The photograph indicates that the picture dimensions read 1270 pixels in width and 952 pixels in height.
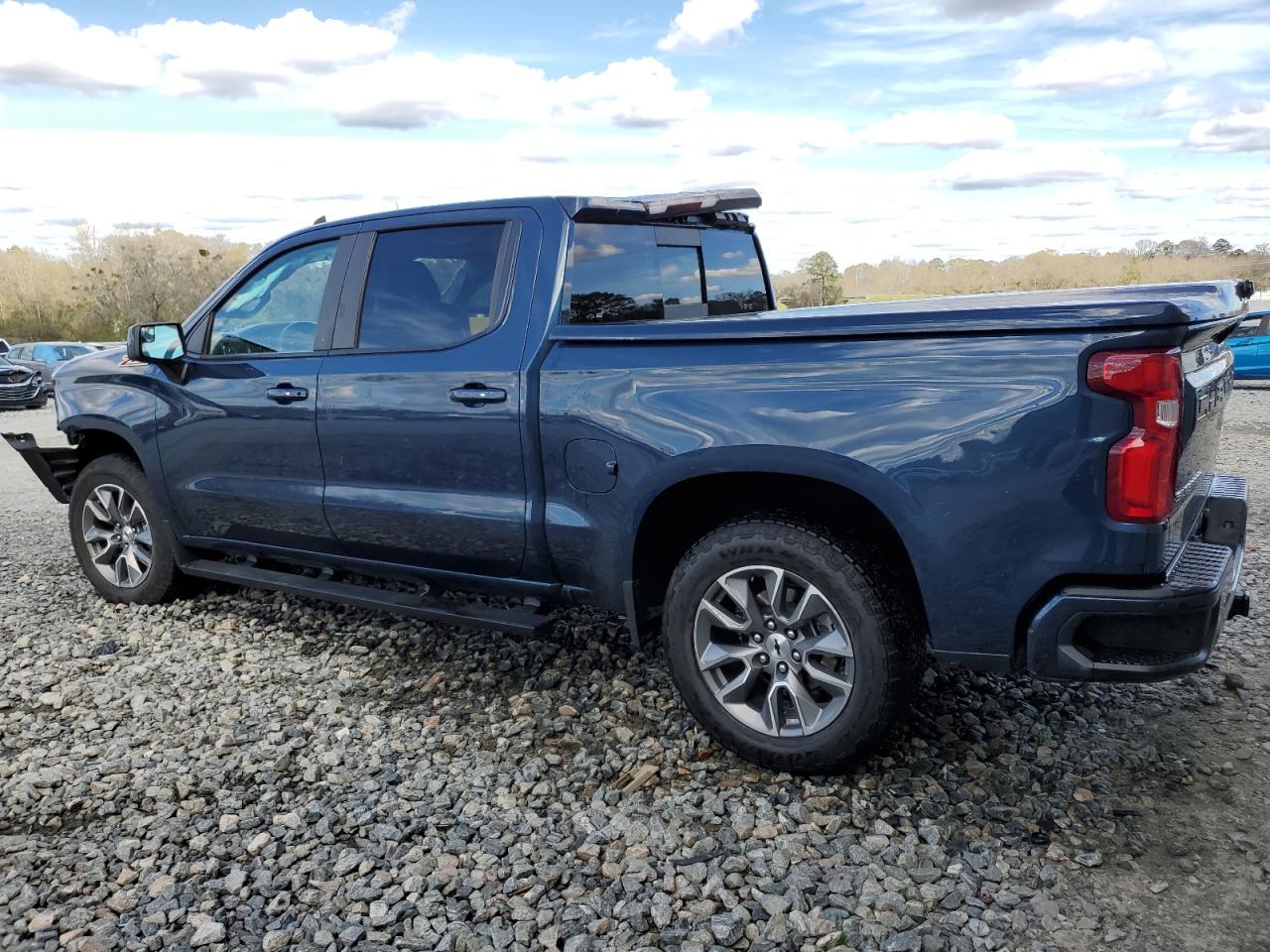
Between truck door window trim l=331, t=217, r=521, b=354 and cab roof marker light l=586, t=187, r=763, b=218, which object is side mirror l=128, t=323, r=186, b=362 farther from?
cab roof marker light l=586, t=187, r=763, b=218

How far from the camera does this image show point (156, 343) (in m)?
4.77

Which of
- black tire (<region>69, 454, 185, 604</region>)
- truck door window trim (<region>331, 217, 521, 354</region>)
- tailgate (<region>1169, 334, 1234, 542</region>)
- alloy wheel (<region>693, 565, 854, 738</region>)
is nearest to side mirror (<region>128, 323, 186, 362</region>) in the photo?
black tire (<region>69, 454, 185, 604</region>)

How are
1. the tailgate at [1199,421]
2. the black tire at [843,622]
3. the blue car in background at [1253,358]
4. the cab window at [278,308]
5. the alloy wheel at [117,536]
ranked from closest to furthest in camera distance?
the tailgate at [1199,421] → the black tire at [843,622] → the cab window at [278,308] → the alloy wheel at [117,536] → the blue car in background at [1253,358]

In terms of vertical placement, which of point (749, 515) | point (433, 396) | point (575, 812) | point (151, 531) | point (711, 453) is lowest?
point (575, 812)

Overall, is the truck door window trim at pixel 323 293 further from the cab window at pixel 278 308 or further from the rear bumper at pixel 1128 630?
the rear bumper at pixel 1128 630

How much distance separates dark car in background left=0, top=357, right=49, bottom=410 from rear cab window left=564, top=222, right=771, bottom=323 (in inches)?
745

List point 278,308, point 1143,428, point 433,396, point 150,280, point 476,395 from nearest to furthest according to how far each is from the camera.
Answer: point 1143,428 < point 476,395 < point 433,396 < point 278,308 < point 150,280

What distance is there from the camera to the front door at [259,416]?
435 centimetres

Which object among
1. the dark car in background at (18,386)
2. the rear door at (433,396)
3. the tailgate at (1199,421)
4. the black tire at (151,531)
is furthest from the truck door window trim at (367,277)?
the dark car in background at (18,386)

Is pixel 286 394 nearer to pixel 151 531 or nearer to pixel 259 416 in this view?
pixel 259 416

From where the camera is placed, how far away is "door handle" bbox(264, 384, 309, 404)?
428 centimetres

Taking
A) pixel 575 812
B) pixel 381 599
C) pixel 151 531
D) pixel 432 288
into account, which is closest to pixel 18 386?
pixel 151 531

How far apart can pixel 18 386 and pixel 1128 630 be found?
70.0 ft

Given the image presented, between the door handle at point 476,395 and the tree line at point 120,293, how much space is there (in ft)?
195
